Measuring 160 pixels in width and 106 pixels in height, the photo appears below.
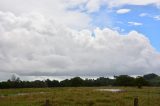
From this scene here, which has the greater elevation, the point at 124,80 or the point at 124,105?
the point at 124,80

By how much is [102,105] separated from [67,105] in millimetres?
2795

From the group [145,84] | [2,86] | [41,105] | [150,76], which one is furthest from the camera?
[150,76]

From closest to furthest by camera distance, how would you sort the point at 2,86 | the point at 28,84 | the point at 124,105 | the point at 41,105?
the point at 124,105
the point at 41,105
the point at 2,86
the point at 28,84

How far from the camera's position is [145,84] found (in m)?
110

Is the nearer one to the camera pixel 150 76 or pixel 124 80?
pixel 124 80

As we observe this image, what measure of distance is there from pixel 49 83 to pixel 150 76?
4615 centimetres

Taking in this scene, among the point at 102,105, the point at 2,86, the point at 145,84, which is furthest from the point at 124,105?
the point at 2,86

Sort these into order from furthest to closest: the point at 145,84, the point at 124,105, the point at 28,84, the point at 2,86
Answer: the point at 28,84
the point at 2,86
the point at 145,84
the point at 124,105

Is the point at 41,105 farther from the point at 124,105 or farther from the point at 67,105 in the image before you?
the point at 124,105

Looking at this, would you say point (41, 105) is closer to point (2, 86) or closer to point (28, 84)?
point (2, 86)

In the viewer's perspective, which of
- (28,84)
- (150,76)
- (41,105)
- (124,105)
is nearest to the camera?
(124,105)

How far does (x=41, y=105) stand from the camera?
32.3 m

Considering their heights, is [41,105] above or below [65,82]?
below

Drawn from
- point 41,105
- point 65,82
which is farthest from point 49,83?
point 41,105
